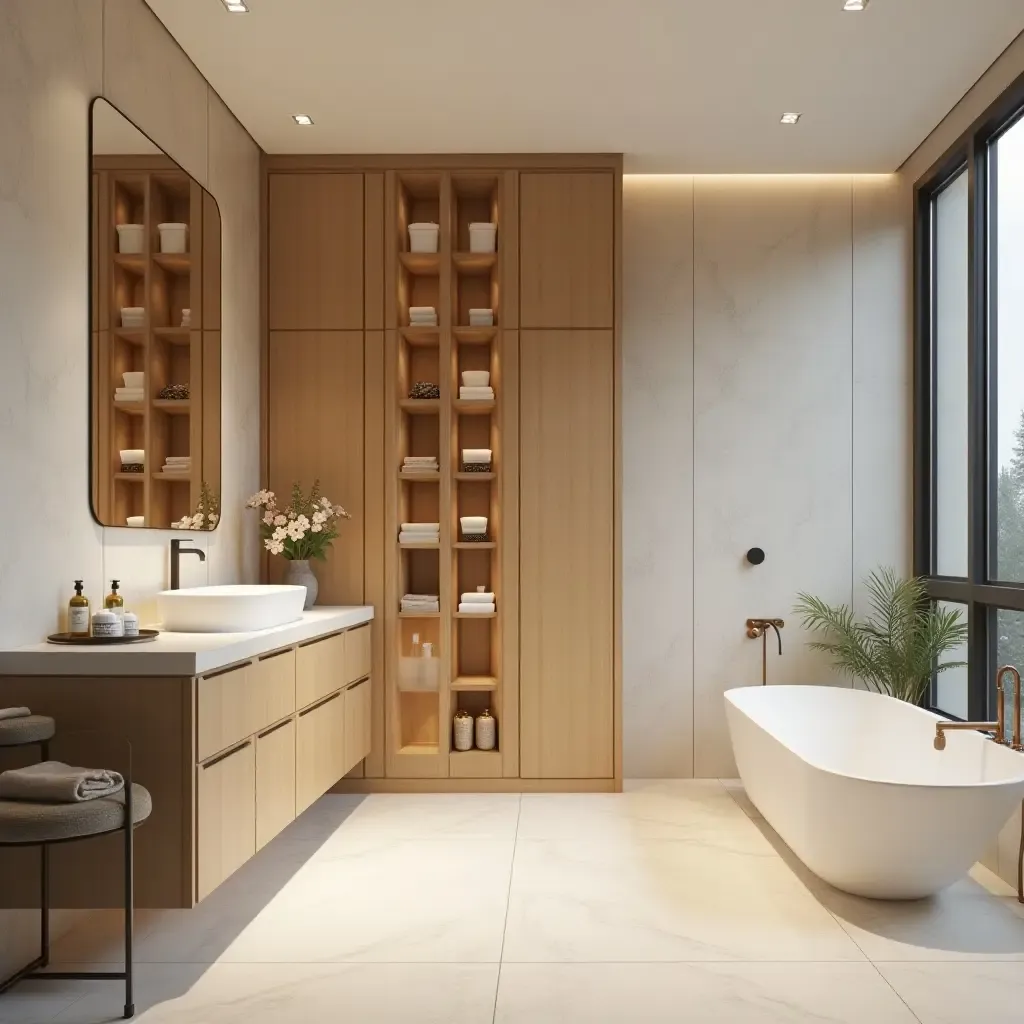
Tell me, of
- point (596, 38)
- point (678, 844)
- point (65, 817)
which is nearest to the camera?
point (65, 817)

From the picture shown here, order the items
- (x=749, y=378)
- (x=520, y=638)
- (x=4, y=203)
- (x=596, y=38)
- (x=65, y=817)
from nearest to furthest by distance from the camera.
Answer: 1. (x=65, y=817)
2. (x=4, y=203)
3. (x=596, y=38)
4. (x=520, y=638)
5. (x=749, y=378)

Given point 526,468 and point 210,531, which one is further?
point 526,468

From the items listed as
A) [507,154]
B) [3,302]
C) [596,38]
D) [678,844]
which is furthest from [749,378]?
[3,302]

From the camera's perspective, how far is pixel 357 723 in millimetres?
4656

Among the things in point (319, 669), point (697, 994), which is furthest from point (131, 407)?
point (697, 994)

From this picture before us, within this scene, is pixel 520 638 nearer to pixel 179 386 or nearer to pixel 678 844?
pixel 678 844

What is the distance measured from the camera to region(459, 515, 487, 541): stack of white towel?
500 cm

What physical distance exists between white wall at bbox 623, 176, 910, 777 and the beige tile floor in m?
1.18

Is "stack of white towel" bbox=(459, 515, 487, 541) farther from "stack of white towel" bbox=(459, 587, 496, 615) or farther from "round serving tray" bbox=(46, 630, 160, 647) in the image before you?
"round serving tray" bbox=(46, 630, 160, 647)

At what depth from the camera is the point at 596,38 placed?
387cm

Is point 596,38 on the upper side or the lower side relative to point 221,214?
upper

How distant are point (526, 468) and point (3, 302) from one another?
Answer: 2.68 metres

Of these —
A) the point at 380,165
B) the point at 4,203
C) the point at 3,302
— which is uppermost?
the point at 380,165

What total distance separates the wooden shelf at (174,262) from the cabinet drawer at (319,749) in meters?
1.68
